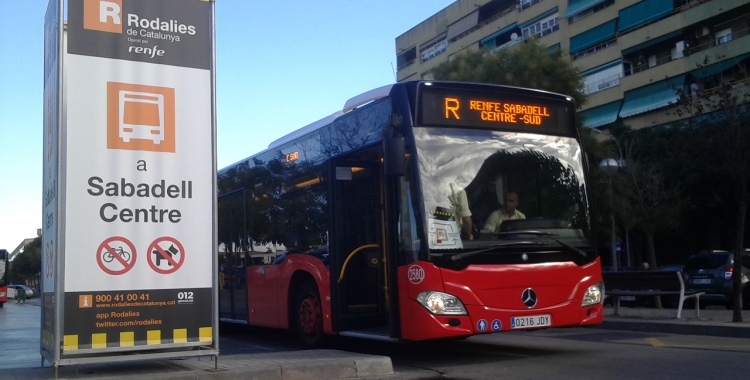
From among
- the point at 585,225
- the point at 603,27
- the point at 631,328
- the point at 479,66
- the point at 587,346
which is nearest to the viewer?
the point at 585,225

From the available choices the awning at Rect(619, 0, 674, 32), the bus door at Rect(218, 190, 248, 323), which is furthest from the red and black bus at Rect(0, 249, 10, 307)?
the awning at Rect(619, 0, 674, 32)

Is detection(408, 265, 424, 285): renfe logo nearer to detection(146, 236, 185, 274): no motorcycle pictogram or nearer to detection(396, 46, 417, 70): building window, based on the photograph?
detection(146, 236, 185, 274): no motorcycle pictogram

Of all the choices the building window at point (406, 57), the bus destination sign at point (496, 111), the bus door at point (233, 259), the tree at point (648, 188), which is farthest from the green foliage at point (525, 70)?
the building window at point (406, 57)

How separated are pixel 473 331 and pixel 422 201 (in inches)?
58.4

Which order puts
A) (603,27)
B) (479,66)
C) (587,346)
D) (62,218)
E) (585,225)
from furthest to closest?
(603,27)
(479,66)
(587,346)
(585,225)
(62,218)

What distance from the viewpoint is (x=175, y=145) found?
719cm

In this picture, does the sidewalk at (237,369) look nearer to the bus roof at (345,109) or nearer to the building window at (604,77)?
the bus roof at (345,109)

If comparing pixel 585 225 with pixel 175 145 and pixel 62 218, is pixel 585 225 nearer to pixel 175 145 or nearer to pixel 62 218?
pixel 175 145

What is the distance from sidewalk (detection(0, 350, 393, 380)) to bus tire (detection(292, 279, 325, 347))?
213 centimetres

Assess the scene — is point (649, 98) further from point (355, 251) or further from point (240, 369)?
point (240, 369)

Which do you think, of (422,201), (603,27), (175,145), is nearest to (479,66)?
(422,201)

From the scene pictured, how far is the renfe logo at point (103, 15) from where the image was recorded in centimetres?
694

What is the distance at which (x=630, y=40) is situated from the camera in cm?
4272

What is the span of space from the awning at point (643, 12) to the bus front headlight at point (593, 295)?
34874 millimetres
